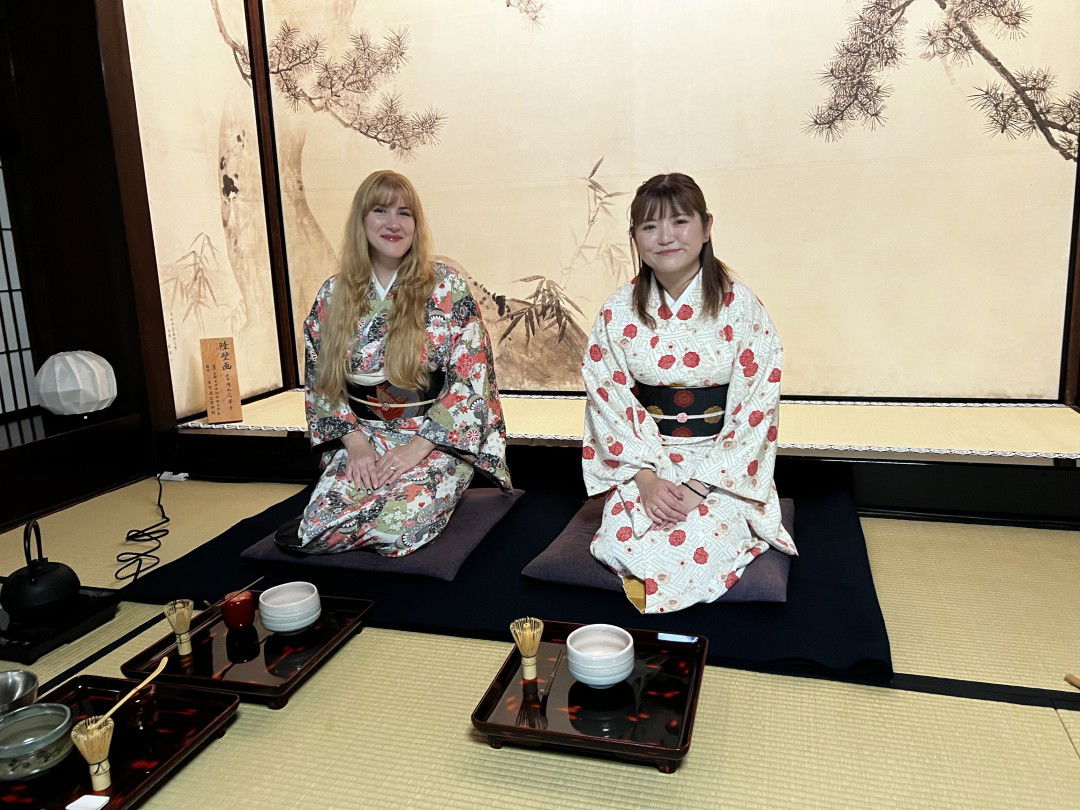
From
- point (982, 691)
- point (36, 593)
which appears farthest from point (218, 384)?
point (982, 691)

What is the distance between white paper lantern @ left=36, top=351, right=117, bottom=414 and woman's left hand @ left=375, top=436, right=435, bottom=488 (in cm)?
180

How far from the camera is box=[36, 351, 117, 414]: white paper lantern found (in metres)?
4.04

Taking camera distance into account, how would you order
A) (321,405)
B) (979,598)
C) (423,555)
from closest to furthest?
(979,598) < (423,555) < (321,405)

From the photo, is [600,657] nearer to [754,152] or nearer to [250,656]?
[250,656]

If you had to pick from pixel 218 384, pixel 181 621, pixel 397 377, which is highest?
pixel 397 377

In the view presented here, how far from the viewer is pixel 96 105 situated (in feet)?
13.6

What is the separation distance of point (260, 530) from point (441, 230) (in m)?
2.29

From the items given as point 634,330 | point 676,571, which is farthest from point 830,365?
point 676,571

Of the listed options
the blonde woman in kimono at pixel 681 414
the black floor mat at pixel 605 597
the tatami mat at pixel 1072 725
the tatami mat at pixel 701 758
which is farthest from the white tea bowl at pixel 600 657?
the tatami mat at pixel 1072 725

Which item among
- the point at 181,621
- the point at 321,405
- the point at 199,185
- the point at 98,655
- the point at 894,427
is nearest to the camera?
the point at 181,621

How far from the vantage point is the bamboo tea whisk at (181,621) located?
2289mm

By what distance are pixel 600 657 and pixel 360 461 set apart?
1598 mm

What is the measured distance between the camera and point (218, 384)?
4559mm

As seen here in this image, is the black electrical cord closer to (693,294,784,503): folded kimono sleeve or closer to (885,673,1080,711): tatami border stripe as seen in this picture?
(693,294,784,503): folded kimono sleeve
